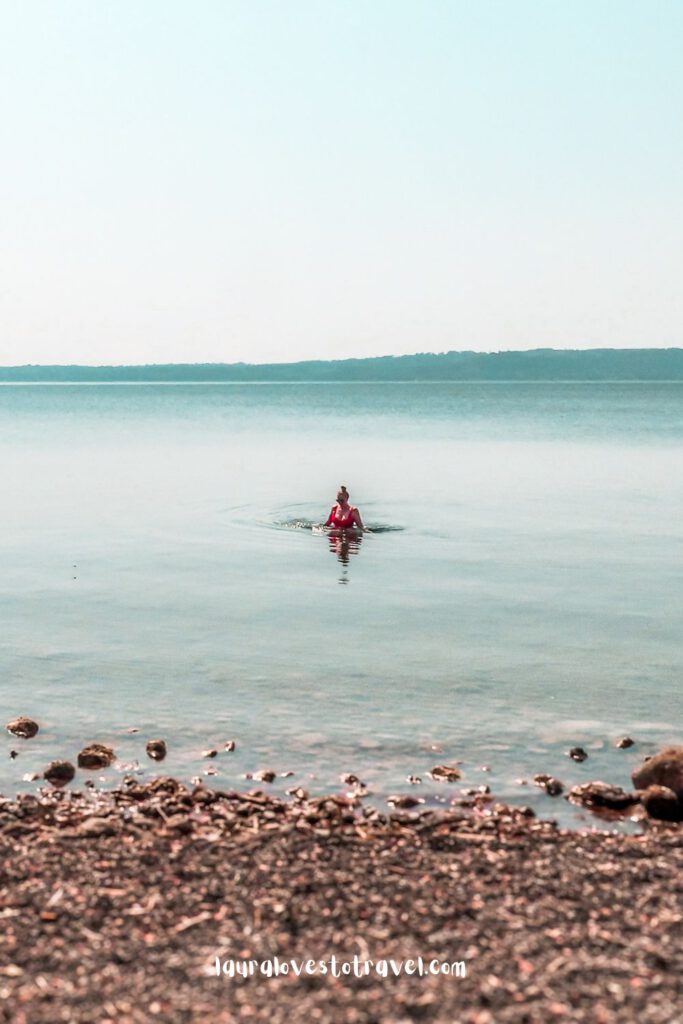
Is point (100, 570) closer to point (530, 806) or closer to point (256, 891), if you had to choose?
point (530, 806)

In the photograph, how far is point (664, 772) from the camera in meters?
15.0

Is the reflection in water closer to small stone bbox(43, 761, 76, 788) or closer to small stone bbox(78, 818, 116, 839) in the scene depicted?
small stone bbox(43, 761, 76, 788)

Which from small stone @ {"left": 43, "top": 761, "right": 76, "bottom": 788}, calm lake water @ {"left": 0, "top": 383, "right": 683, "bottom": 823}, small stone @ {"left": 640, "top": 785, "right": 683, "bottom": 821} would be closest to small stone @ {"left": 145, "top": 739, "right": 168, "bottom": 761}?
calm lake water @ {"left": 0, "top": 383, "right": 683, "bottom": 823}

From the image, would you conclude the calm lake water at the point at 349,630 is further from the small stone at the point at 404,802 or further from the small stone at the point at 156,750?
the small stone at the point at 404,802

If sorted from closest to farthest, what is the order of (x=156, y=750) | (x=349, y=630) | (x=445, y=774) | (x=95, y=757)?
1. (x=445, y=774)
2. (x=95, y=757)
3. (x=156, y=750)
4. (x=349, y=630)

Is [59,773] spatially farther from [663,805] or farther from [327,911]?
[663,805]

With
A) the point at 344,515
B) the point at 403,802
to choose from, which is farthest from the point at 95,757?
the point at 344,515

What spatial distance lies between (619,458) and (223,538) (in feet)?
173

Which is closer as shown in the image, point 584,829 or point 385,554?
point 584,829

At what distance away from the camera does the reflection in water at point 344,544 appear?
1485 inches

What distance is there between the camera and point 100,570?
3525 cm

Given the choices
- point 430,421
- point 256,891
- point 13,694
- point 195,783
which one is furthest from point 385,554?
point 430,421

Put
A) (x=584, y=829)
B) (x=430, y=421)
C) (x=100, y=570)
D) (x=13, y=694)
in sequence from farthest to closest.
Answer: (x=430, y=421), (x=100, y=570), (x=13, y=694), (x=584, y=829)

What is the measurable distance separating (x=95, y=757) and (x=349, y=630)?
36.3 feet
